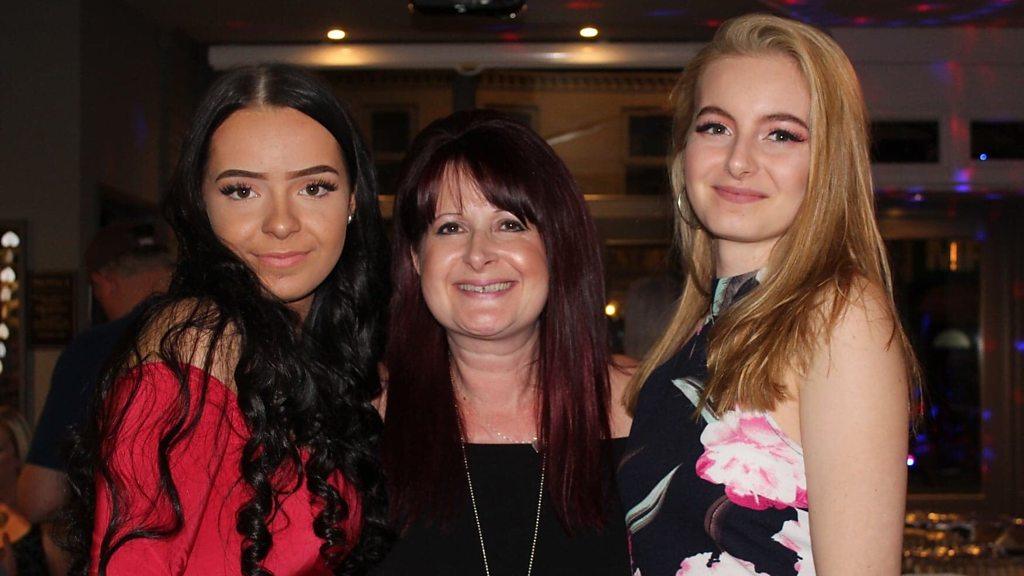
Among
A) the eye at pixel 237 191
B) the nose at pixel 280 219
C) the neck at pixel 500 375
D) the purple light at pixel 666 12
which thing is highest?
the purple light at pixel 666 12

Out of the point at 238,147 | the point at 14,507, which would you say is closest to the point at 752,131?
the point at 238,147

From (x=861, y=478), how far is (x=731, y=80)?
711mm

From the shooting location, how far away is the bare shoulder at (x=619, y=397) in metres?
Answer: 2.39

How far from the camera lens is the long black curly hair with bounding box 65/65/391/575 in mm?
1752

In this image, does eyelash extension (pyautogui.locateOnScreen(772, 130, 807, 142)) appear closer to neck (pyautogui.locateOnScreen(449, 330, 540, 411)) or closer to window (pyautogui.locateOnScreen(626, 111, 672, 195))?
neck (pyautogui.locateOnScreen(449, 330, 540, 411))

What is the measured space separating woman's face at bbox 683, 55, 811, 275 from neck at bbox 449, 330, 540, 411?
25.7 inches

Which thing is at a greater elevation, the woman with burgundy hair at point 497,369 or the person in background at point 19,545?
the woman with burgundy hair at point 497,369

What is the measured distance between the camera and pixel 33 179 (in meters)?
5.09

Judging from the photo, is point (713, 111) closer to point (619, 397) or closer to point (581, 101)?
point (619, 397)

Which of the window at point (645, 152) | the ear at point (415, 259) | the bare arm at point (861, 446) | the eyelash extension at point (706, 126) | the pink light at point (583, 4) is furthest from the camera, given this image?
the window at point (645, 152)

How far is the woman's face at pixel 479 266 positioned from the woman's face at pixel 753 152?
1.48 feet

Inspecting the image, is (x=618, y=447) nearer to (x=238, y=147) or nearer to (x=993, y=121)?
(x=238, y=147)

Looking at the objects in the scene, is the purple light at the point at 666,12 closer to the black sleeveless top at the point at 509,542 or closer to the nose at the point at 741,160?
the black sleeveless top at the point at 509,542

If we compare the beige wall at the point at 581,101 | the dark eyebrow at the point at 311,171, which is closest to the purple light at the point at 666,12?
the beige wall at the point at 581,101
